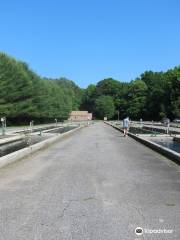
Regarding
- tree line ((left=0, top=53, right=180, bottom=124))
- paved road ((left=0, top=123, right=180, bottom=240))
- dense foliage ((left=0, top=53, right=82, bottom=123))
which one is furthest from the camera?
tree line ((left=0, top=53, right=180, bottom=124))

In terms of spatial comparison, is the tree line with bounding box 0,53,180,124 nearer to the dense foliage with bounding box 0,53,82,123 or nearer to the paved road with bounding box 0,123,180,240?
the dense foliage with bounding box 0,53,82,123

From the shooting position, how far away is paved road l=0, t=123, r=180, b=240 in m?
7.00

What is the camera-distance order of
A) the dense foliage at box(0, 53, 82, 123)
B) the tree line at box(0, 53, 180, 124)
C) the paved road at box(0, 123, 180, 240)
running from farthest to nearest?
the tree line at box(0, 53, 180, 124), the dense foliage at box(0, 53, 82, 123), the paved road at box(0, 123, 180, 240)

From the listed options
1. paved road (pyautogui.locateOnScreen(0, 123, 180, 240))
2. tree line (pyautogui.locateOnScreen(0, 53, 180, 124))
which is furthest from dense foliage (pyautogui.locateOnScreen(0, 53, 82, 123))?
paved road (pyautogui.locateOnScreen(0, 123, 180, 240))

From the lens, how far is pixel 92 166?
51.1 feet

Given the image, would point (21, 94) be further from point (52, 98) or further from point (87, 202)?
point (87, 202)

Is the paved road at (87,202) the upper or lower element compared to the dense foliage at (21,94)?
lower

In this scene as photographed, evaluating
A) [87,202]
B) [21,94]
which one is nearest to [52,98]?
[21,94]

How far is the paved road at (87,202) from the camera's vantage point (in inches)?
276

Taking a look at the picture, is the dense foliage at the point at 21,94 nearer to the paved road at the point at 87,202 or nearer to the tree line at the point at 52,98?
the tree line at the point at 52,98

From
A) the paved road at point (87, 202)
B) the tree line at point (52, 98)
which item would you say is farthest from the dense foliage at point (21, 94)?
the paved road at point (87, 202)

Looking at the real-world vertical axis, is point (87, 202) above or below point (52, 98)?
below

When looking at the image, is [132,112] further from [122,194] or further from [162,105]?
[122,194]

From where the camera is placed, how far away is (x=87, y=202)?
29.7 ft
